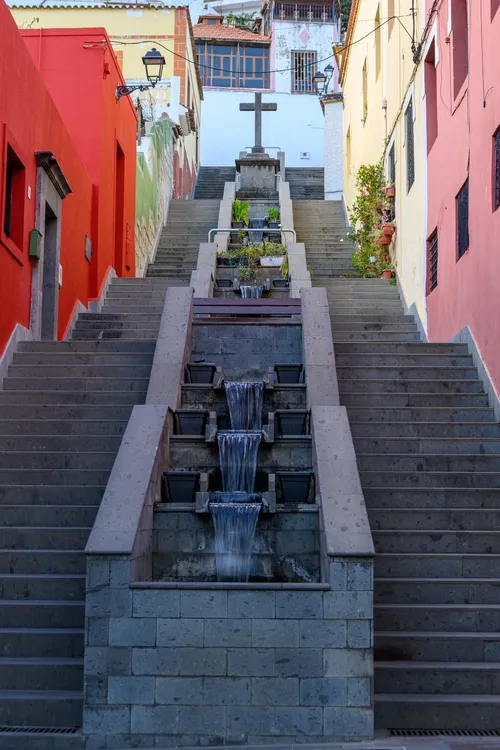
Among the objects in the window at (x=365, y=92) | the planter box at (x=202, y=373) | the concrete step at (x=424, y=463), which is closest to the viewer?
the concrete step at (x=424, y=463)

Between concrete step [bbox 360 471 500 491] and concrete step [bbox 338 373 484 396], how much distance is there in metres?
1.74

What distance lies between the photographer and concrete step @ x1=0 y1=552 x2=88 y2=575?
6.46 metres

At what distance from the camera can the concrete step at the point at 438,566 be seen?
6441 mm

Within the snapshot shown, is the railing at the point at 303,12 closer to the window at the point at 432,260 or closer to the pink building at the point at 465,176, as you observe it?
the pink building at the point at 465,176

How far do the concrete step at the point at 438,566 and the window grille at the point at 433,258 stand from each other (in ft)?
19.3

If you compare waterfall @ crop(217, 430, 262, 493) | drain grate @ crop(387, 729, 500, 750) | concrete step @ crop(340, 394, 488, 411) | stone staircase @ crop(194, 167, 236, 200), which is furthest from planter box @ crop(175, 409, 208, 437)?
stone staircase @ crop(194, 167, 236, 200)

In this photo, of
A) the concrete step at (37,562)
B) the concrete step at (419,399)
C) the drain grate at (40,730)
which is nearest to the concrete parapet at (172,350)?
the concrete step at (419,399)

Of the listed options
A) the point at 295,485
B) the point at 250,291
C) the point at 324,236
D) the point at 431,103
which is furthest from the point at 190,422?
the point at 324,236

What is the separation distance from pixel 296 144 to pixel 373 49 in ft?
59.3

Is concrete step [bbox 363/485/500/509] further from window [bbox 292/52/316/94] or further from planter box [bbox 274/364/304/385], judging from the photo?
window [bbox 292/52/316/94]

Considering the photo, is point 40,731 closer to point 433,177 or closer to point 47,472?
point 47,472

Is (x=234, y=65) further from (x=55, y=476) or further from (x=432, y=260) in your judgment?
(x=55, y=476)

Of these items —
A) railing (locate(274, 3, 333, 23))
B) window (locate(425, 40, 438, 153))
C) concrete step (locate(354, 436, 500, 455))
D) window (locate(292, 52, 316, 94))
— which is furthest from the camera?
railing (locate(274, 3, 333, 23))

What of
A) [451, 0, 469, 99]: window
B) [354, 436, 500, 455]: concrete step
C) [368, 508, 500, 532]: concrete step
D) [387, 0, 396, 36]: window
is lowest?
[368, 508, 500, 532]: concrete step
